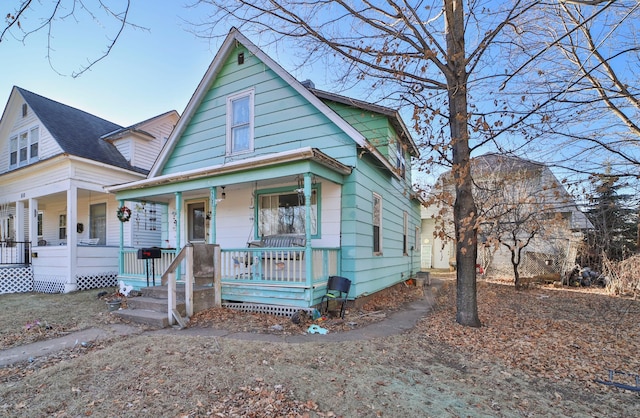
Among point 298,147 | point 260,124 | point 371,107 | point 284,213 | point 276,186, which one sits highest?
point 371,107

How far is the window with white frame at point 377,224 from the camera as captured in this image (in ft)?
29.8

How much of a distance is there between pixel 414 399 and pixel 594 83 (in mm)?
6875

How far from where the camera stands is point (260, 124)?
902 cm

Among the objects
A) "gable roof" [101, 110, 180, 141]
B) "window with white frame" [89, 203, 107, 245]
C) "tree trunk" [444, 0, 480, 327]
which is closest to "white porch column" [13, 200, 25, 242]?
"window with white frame" [89, 203, 107, 245]

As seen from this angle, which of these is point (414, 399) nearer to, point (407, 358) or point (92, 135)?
point (407, 358)

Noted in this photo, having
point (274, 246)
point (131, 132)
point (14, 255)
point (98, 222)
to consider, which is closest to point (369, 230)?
point (274, 246)

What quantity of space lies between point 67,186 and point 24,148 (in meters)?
4.37

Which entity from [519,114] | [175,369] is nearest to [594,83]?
[519,114]

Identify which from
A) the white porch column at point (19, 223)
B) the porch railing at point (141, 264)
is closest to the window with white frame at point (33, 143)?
the white porch column at point (19, 223)

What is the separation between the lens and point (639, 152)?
5836mm

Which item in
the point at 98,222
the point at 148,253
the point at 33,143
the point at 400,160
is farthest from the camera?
the point at 98,222

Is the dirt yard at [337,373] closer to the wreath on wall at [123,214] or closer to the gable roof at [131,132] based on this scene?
the wreath on wall at [123,214]

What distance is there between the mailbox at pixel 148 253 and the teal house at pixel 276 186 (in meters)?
0.38

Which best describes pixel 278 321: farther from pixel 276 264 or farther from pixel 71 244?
pixel 71 244
